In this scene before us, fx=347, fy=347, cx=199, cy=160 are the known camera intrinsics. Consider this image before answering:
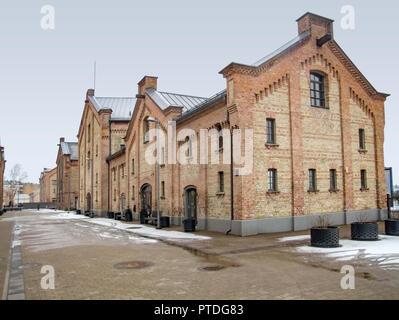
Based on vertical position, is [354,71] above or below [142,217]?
above

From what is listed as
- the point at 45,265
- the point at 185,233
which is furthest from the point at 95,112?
the point at 45,265

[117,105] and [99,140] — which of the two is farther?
[117,105]

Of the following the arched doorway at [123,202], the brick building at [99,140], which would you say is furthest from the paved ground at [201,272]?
the brick building at [99,140]

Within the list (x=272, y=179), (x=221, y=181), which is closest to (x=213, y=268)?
(x=272, y=179)

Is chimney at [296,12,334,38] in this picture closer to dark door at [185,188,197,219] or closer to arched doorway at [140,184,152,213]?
dark door at [185,188,197,219]

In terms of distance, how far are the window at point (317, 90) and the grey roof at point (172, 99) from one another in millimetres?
9701

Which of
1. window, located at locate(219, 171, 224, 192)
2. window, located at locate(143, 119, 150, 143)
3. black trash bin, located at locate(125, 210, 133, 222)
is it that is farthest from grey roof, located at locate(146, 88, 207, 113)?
black trash bin, located at locate(125, 210, 133, 222)

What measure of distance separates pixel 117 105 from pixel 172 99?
721 inches

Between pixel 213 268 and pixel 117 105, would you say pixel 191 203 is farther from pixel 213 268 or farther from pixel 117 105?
pixel 117 105

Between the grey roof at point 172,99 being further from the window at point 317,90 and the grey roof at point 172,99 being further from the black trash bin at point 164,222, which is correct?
the window at point 317,90

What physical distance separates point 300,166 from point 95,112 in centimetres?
3045

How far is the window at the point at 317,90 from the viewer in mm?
20156

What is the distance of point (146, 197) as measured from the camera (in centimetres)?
2880
